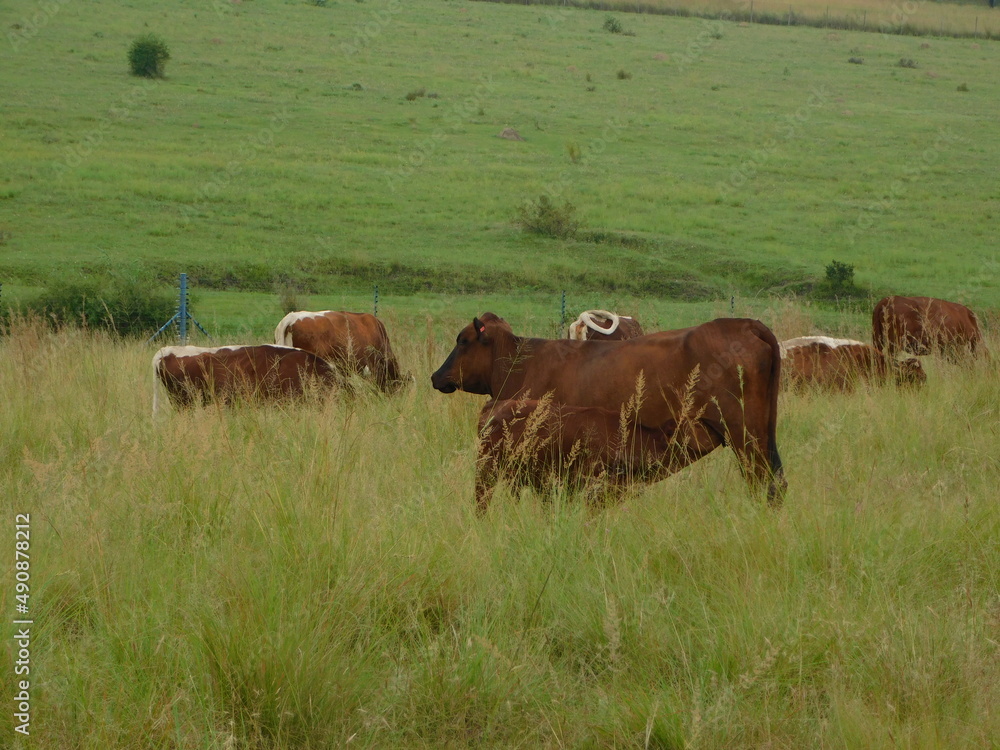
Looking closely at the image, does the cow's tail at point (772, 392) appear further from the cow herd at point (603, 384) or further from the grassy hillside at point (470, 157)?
the grassy hillside at point (470, 157)

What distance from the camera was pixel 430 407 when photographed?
884cm

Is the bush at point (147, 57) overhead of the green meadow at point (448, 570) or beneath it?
overhead

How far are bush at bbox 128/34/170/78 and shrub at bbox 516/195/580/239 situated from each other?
22974mm

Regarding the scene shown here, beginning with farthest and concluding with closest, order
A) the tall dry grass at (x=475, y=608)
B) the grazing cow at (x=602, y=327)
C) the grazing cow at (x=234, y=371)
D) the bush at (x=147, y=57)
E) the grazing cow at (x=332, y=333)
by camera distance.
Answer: the bush at (x=147, y=57), the grazing cow at (x=332, y=333), the grazing cow at (x=602, y=327), the grazing cow at (x=234, y=371), the tall dry grass at (x=475, y=608)

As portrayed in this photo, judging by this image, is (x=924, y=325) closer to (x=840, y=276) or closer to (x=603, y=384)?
(x=603, y=384)

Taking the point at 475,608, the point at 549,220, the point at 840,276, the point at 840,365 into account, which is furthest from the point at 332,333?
the point at 549,220

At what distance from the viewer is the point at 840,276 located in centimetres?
2848

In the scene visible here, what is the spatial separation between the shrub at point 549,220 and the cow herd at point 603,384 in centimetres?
2145

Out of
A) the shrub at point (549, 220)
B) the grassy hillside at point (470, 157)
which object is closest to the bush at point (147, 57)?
the grassy hillside at point (470, 157)

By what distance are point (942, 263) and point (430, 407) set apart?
26391mm

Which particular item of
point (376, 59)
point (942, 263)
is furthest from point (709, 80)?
point (942, 263)

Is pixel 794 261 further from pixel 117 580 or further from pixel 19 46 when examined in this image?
pixel 19 46

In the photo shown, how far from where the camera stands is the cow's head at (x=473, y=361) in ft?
26.3

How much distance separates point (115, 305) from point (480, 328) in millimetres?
12008
